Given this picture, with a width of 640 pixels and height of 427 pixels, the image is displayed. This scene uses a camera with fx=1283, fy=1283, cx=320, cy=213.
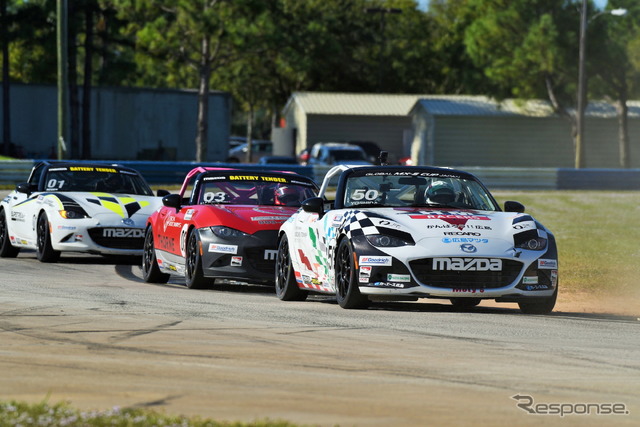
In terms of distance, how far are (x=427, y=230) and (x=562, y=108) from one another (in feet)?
181

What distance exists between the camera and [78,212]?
55.6 ft

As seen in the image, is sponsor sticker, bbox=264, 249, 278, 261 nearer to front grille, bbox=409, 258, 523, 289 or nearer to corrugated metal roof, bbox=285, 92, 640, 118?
front grille, bbox=409, 258, 523, 289

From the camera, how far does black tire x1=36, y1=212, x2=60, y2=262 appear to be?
17.1 metres

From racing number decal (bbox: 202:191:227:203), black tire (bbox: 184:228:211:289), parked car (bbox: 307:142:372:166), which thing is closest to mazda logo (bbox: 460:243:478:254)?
black tire (bbox: 184:228:211:289)

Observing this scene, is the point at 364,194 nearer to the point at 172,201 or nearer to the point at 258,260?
the point at 258,260

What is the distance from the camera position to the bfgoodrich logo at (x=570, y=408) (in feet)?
19.4

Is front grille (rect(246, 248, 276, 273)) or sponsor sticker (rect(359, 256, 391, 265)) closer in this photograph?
sponsor sticker (rect(359, 256, 391, 265))

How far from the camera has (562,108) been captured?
64188 mm

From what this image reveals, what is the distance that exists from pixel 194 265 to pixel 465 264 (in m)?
3.91

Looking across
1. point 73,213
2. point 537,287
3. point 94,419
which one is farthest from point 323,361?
point 73,213

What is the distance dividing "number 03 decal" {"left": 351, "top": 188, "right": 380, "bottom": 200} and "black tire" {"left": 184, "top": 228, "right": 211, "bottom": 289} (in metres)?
2.26

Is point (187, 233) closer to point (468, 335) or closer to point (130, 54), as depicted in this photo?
point (468, 335)

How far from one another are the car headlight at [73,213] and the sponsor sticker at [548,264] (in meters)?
7.93

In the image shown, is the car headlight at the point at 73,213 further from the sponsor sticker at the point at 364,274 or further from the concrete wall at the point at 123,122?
the concrete wall at the point at 123,122
